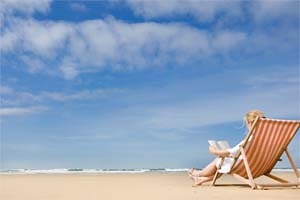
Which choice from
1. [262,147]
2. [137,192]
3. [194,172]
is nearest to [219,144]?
[194,172]

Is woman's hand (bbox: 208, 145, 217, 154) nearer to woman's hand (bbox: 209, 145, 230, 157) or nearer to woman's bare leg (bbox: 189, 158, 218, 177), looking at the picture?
woman's hand (bbox: 209, 145, 230, 157)

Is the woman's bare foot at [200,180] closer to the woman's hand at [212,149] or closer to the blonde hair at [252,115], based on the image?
the woman's hand at [212,149]

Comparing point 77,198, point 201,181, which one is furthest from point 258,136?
point 77,198

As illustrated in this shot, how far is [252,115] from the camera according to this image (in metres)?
6.59

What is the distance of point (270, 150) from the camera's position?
660cm

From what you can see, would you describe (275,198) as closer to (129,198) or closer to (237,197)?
(237,197)

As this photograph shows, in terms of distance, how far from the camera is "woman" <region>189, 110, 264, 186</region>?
6609 mm

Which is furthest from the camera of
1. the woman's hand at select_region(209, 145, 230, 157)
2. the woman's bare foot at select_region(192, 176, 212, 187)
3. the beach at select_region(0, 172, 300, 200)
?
the woman's bare foot at select_region(192, 176, 212, 187)

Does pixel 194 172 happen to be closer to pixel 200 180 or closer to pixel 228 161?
pixel 200 180

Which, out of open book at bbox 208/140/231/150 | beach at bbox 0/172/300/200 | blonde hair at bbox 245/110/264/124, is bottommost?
beach at bbox 0/172/300/200

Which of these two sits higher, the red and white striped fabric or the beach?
the red and white striped fabric

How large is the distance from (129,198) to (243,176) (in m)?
2.33

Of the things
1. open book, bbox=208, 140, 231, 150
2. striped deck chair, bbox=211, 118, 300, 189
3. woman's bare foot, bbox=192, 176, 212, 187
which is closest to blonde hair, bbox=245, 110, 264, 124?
striped deck chair, bbox=211, 118, 300, 189

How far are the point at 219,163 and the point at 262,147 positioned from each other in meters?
0.77
